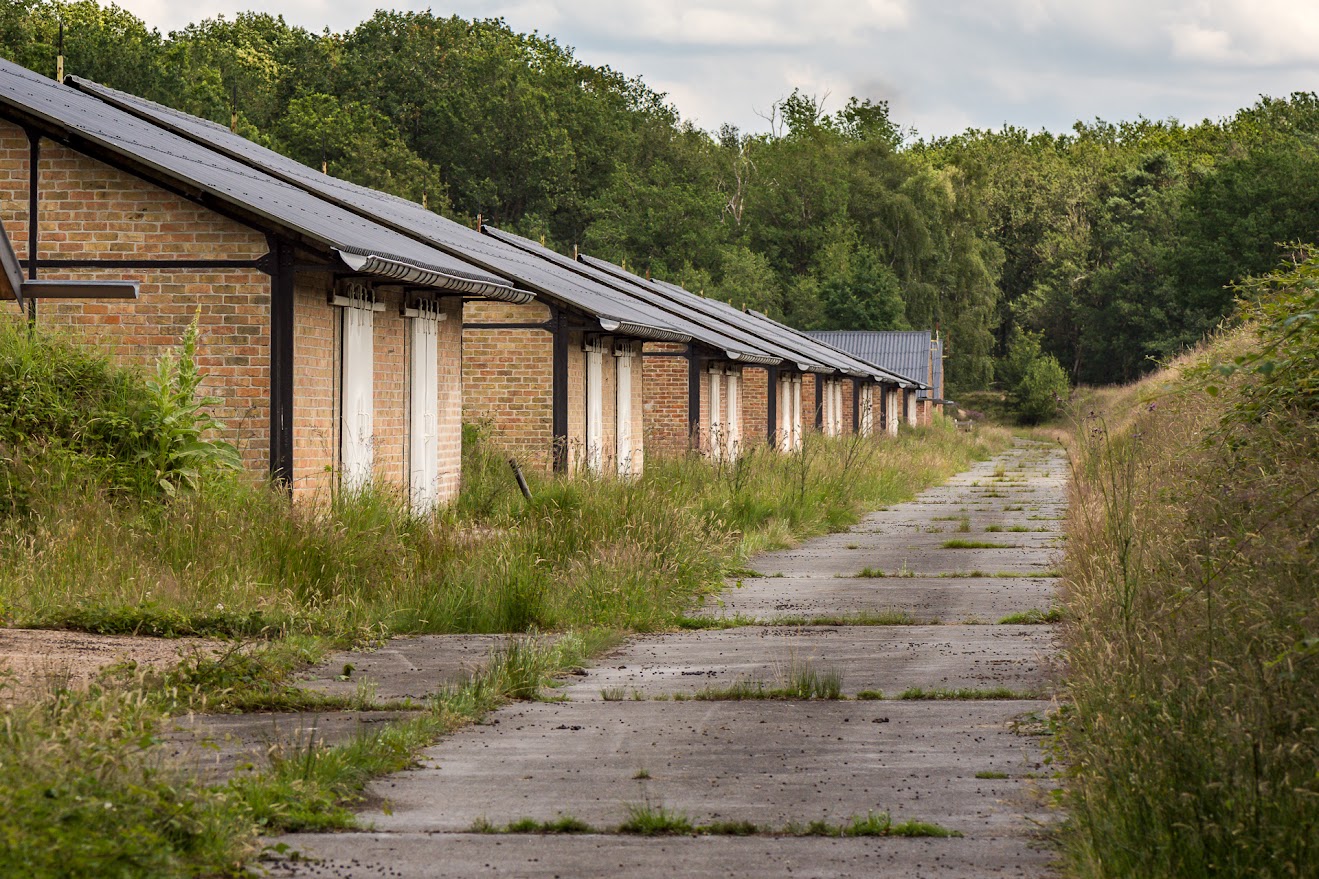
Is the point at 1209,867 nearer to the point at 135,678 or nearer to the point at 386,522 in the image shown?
the point at 135,678

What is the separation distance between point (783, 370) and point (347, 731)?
1294 inches

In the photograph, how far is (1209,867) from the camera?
4754 millimetres

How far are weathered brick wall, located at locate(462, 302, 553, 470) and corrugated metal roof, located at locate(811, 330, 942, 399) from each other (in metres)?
43.7

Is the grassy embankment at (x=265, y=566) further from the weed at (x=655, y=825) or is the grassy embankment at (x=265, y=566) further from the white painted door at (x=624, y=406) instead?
the white painted door at (x=624, y=406)

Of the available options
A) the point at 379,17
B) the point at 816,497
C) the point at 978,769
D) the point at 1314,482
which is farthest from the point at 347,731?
the point at 379,17

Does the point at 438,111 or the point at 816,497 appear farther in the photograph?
the point at 438,111

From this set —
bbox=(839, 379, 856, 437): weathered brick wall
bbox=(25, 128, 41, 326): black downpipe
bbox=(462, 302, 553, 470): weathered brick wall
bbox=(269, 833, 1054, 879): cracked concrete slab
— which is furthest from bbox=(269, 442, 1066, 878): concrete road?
bbox=(839, 379, 856, 437): weathered brick wall

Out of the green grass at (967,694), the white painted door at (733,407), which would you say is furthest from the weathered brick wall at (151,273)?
the white painted door at (733,407)

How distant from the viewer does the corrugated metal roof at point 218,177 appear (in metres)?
13.6

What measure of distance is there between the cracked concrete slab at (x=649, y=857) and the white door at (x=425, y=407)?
11.3m

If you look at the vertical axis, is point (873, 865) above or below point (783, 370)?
below

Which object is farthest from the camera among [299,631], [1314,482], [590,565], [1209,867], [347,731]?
[590,565]

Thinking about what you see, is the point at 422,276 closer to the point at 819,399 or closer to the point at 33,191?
the point at 33,191

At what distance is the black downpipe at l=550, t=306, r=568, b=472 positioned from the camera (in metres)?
21.3
